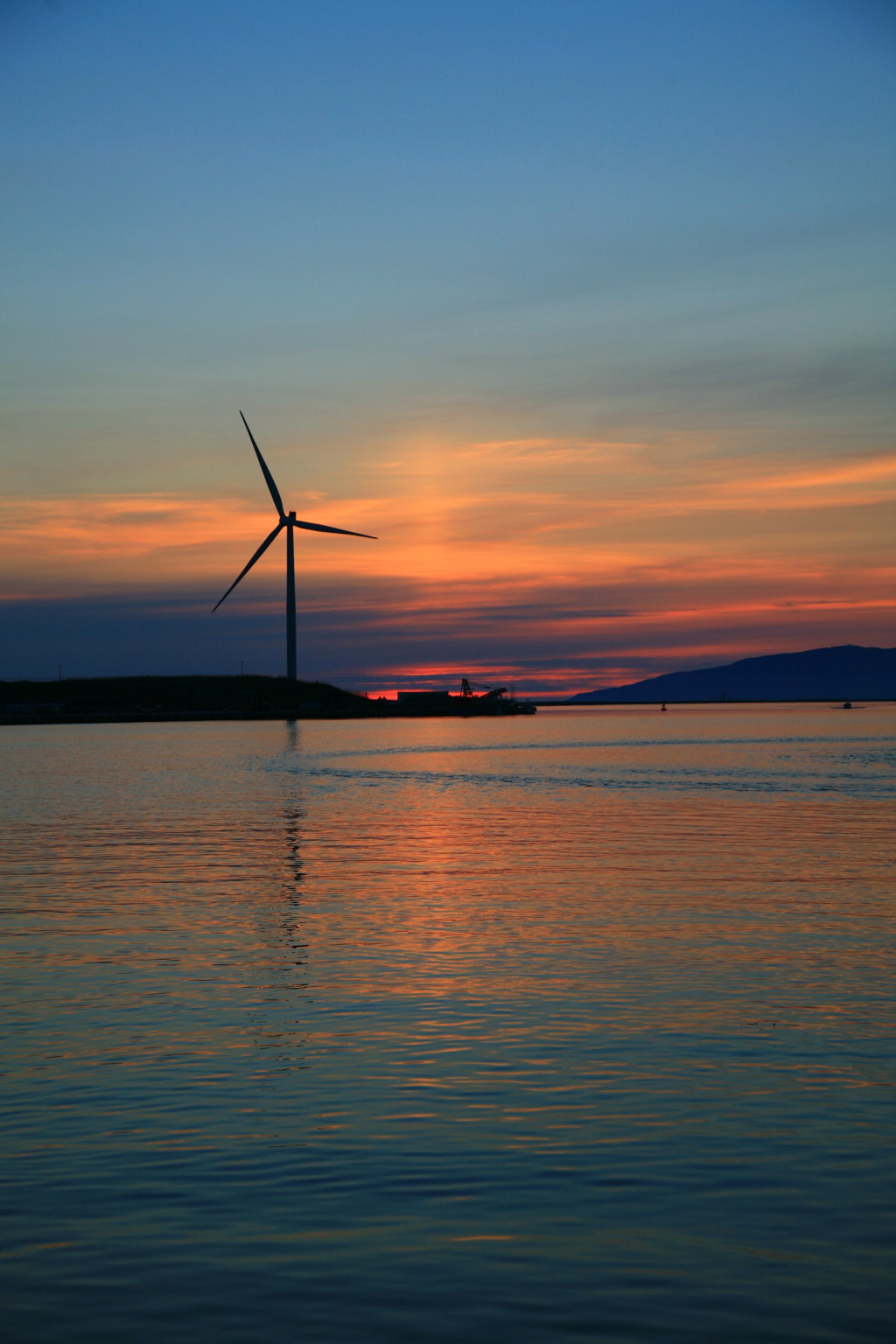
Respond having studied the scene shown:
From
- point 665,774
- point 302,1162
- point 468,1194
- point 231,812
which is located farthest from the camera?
point 665,774

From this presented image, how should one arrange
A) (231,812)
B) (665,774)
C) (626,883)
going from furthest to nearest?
(665,774)
(231,812)
(626,883)

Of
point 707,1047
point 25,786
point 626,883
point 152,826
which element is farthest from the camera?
point 25,786

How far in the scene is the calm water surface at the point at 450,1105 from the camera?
11.4m

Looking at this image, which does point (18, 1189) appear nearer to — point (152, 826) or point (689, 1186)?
point (689, 1186)

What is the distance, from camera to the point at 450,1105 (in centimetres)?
1702

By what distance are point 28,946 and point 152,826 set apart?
114 feet

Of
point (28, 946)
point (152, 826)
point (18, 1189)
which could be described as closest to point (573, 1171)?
point (18, 1189)

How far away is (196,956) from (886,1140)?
16987mm

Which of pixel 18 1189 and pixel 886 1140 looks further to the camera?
pixel 886 1140

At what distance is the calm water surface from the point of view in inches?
450

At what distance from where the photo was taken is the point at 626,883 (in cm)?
4003

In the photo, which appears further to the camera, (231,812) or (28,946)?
(231,812)

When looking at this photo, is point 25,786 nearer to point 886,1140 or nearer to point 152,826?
point 152,826

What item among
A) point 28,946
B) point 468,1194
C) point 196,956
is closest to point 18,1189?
point 468,1194
